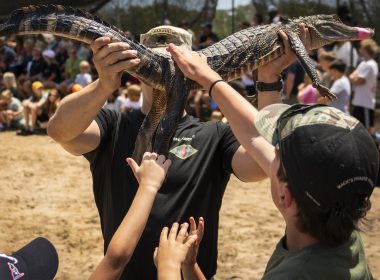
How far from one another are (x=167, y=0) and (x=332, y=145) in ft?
37.9

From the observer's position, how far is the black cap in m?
1.71

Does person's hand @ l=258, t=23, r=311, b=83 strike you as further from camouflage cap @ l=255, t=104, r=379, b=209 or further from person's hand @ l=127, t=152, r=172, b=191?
camouflage cap @ l=255, t=104, r=379, b=209

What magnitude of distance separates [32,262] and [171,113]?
75 centimetres

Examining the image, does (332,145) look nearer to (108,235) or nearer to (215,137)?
(215,137)

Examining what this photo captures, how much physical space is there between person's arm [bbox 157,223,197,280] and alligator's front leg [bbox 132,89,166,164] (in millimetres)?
527

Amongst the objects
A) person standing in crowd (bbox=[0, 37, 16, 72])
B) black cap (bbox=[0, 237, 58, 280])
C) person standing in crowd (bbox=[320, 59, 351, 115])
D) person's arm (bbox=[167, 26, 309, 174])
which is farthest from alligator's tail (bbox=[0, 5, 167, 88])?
person standing in crowd (bbox=[0, 37, 16, 72])

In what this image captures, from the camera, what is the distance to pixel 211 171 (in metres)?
2.16

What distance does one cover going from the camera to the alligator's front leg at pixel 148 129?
6.74 feet

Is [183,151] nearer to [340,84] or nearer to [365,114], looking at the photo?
[340,84]

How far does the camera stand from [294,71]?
27.9ft

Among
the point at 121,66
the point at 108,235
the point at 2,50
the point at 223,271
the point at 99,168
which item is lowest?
the point at 223,271

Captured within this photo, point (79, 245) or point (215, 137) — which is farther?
point (79, 245)

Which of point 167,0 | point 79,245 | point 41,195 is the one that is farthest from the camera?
point 167,0

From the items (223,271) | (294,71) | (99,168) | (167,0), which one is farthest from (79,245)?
(167,0)
